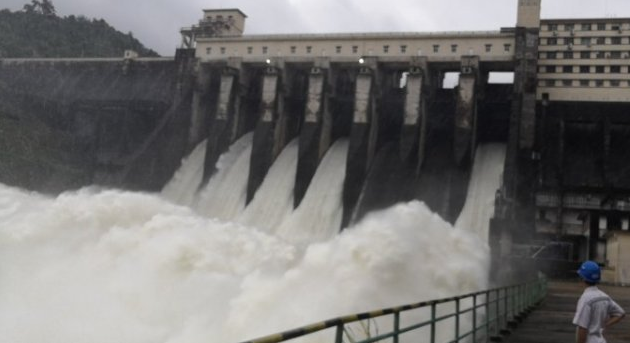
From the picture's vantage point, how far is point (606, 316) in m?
5.48

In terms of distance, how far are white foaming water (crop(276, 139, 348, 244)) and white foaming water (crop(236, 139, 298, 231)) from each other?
1.01 metres

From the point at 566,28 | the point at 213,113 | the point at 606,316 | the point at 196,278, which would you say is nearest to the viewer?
the point at 606,316

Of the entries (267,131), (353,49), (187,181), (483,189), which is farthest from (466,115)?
(187,181)

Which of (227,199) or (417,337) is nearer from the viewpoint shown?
(417,337)

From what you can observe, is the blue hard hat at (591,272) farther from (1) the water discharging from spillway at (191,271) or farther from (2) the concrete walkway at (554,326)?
(1) the water discharging from spillway at (191,271)

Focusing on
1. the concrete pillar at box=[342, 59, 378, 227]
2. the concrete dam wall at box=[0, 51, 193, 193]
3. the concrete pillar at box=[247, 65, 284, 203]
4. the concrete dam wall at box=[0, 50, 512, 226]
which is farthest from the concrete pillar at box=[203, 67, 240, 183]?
the concrete pillar at box=[342, 59, 378, 227]

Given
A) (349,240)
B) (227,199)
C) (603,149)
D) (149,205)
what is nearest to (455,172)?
(603,149)

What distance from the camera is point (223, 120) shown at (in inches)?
1407

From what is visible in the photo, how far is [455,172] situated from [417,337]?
2030cm

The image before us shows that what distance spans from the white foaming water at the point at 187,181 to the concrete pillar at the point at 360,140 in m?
9.13

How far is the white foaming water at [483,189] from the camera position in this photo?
27703 mm

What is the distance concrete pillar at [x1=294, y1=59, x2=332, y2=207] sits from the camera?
31734mm

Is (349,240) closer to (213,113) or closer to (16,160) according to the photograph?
(213,113)

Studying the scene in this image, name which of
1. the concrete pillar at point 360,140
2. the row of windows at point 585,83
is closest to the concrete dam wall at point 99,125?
the concrete pillar at point 360,140
